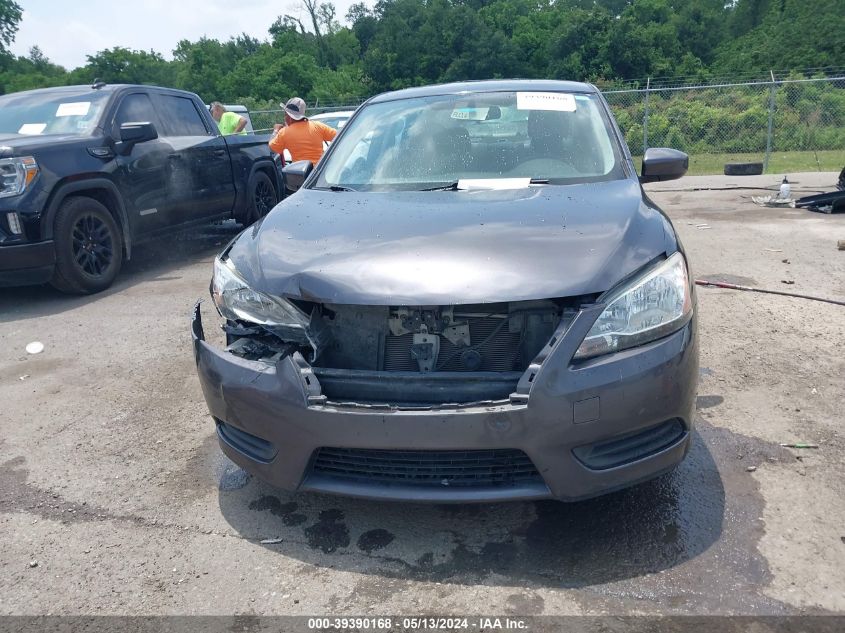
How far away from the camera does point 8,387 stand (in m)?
4.42

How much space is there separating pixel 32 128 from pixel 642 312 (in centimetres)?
646

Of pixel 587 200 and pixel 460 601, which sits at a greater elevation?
pixel 587 200

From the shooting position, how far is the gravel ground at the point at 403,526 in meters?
2.34

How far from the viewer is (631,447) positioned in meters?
2.44

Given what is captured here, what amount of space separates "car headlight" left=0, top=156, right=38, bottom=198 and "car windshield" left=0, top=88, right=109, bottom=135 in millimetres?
932

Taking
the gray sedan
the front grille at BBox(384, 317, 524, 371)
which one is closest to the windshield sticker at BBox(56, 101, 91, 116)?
the gray sedan

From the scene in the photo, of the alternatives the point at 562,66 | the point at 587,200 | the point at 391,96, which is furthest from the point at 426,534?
the point at 562,66

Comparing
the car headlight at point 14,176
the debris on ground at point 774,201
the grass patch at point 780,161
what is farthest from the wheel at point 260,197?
the grass patch at point 780,161

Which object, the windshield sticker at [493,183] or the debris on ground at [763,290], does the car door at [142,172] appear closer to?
the windshield sticker at [493,183]

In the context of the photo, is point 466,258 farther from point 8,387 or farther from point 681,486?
point 8,387

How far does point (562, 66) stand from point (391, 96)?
44.6m

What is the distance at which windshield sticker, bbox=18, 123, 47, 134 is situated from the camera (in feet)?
22.0

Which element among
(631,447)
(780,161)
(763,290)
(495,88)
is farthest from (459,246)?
(780,161)

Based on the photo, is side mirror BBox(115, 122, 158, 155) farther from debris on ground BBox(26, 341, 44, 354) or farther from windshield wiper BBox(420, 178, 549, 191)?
windshield wiper BBox(420, 178, 549, 191)
